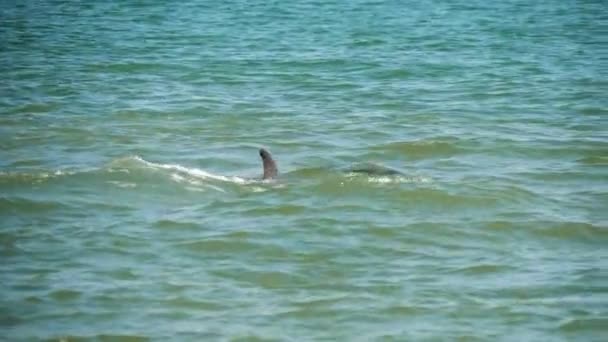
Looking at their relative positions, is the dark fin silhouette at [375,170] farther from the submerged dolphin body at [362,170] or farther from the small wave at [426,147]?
the small wave at [426,147]

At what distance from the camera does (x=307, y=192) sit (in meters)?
11.5

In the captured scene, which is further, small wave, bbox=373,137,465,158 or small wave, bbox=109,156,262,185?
small wave, bbox=373,137,465,158

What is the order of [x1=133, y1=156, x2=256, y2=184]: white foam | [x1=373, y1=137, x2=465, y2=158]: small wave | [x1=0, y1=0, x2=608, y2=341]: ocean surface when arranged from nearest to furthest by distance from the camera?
[x1=0, y1=0, x2=608, y2=341]: ocean surface
[x1=133, y1=156, x2=256, y2=184]: white foam
[x1=373, y1=137, x2=465, y2=158]: small wave

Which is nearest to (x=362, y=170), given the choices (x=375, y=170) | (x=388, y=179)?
(x=375, y=170)

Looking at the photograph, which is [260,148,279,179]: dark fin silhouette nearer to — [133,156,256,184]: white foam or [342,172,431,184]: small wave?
[133,156,256,184]: white foam

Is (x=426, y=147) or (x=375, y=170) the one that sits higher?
(x=375, y=170)

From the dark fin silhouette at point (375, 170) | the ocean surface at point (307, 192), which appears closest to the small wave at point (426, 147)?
the ocean surface at point (307, 192)

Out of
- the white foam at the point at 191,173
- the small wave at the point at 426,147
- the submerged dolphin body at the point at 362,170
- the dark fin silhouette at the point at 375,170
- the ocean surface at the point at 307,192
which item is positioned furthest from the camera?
the small wave at the point at 426,147

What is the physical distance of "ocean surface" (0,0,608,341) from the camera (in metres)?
8.15

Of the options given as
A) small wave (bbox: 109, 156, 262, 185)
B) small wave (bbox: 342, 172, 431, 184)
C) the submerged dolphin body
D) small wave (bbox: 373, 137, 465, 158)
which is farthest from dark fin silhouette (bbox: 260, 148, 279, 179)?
small wave (bbox: 373, 137, 465, 158)

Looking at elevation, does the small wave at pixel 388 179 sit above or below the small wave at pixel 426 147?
above

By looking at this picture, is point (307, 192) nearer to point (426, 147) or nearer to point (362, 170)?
point (362, 170)

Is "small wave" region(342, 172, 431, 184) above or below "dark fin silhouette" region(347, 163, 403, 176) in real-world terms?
below

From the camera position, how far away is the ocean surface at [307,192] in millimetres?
8148
